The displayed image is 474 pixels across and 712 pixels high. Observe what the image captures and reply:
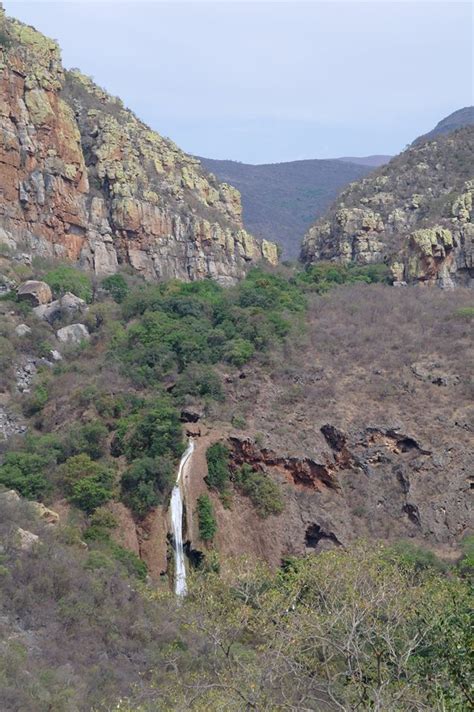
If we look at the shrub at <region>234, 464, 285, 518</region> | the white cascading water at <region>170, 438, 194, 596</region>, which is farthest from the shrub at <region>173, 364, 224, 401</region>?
the shrub at <region>234, 464, 285, 518</region>

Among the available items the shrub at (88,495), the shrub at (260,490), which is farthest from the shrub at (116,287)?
the shrub at (88,495)

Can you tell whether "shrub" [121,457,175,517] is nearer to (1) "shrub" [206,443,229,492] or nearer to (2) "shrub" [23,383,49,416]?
(1) "shrub" [206,443,229,492]

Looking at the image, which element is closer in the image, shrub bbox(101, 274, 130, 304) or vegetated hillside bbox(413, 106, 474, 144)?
shrub bbox(101, 274, 130, 304)

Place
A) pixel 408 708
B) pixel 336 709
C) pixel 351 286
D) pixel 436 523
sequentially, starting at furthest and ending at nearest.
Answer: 1. pixel 351 286
2. pixel 436 523
3. pixel 336 709
4. pixel 408 708

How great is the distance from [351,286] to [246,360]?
1534cm

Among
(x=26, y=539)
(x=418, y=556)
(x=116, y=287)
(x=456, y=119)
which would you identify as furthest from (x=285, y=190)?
(x=26, y=539)

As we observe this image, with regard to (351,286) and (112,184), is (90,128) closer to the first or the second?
(112,184)

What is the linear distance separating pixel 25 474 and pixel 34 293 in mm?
17061

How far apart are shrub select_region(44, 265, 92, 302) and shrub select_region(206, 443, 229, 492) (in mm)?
17730

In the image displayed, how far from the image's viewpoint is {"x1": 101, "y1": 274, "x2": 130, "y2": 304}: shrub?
174 feet

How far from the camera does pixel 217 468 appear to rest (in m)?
37.3

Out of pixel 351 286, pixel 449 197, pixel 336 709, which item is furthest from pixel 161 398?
pixel 449 197

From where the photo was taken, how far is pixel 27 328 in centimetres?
4794

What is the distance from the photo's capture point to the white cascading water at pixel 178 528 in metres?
33.8
